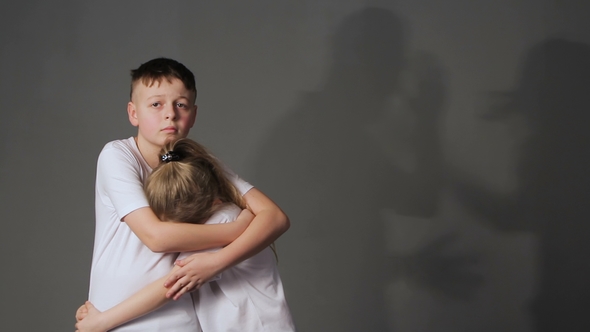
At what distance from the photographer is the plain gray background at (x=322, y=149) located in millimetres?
2750

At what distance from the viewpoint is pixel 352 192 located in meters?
2.79

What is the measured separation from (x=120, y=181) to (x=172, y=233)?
21cm

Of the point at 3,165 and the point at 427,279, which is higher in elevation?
the point at 3,165

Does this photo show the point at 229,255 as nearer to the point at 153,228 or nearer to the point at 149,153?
the point at 153,228

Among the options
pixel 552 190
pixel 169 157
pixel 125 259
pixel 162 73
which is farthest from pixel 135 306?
pixel 552 190

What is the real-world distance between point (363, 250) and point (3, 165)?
1.70m

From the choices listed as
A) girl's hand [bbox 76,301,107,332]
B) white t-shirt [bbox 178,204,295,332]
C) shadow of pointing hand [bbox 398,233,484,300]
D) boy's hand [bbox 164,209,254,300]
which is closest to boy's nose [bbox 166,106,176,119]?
white t-shirt [bbox 178,204,295,332]

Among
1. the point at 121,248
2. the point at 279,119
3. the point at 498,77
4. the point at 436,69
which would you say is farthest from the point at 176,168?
the point at 498,77

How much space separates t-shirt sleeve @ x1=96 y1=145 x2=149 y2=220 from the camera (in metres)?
1.47

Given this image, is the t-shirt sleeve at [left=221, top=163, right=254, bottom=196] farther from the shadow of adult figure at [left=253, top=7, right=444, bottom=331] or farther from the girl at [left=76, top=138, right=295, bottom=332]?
the shadow of adult figure at [left=253, top=7, right=444, bottom=331]

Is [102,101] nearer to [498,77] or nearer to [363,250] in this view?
[363,250]

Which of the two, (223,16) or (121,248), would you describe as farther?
(223,16)

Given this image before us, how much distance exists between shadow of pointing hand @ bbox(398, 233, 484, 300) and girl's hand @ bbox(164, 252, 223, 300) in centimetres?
153

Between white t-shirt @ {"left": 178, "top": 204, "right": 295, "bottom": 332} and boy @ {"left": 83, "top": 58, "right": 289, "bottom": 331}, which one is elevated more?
boy @ {"left": 83, "top": 58, "right": 289, "bottom": 331}
